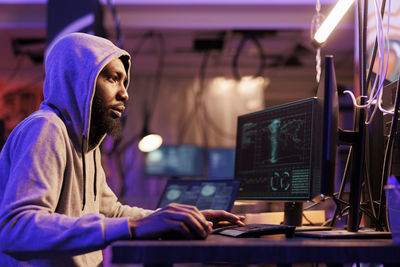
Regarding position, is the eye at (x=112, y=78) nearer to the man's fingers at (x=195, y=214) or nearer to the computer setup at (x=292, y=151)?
the computer setup at (x=292, y=151)

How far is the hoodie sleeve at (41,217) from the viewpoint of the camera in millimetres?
1028

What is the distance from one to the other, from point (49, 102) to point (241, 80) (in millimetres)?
5263

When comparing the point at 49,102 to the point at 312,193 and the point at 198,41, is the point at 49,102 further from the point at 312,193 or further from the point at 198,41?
the point at 198,41

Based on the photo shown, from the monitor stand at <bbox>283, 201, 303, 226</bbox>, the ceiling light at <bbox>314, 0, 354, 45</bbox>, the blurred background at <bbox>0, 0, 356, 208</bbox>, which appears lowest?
the monitor stand at <bbox>283, 201, 303, 226</bbox>

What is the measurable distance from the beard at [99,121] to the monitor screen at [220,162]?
Answer: 4.74 metres

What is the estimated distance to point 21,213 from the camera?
106 centimetres

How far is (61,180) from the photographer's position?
1230mm

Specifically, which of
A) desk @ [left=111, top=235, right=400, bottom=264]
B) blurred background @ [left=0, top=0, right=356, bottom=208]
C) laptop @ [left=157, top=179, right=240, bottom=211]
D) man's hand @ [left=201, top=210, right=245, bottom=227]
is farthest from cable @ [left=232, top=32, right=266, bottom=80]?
desk @ [left=111, top=235, right=400, bottom=264]

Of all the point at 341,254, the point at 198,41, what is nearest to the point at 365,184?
the point at 341,254

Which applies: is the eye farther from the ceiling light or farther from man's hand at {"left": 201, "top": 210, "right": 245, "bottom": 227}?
the ceiling light

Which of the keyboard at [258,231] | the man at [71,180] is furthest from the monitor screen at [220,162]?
the keyboard at [258,231]

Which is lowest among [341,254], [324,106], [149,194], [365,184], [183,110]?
[149,194]

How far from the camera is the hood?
1412mm

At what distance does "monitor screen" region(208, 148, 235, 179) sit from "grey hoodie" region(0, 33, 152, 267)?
14.9ft
